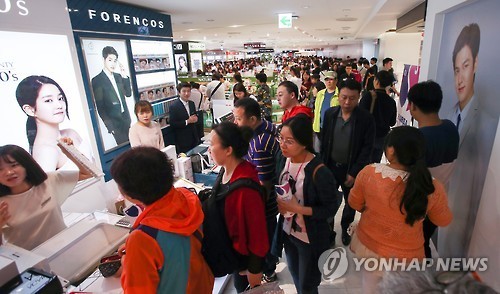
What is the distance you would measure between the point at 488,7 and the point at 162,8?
444 centimetres

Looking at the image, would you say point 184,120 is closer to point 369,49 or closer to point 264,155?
point 264,155

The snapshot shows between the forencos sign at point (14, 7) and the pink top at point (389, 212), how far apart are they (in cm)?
348

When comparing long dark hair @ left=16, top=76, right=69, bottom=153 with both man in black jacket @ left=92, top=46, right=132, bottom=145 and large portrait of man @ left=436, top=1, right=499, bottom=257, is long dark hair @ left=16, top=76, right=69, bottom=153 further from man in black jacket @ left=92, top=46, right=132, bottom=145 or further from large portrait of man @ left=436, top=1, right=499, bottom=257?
large portrait of man @ left=436, top=1, right=499, bottom=257

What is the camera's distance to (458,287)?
0.58 m

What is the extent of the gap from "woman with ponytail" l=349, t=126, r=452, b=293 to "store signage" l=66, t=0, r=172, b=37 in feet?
12.6

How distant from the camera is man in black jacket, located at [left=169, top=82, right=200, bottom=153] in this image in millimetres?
4535

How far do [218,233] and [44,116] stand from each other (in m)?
2.85

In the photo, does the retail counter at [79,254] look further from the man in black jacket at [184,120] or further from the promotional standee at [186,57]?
the promotional standee at [186,57]

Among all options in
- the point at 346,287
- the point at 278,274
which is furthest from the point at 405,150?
the point at 278,274

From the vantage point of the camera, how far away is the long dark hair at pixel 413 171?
1.33 meters

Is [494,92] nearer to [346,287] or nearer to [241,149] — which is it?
[241,149]

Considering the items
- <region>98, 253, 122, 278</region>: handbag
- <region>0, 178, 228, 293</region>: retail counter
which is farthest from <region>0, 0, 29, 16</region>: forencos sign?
<region>98, 253, 122, 278</region>: handbag

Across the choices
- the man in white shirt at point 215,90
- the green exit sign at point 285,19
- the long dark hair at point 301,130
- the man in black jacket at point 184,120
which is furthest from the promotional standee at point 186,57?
the long dark hair at point 301,130

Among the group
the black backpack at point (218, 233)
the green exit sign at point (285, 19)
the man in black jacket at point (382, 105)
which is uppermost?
the green exit sign at point (285, 19)
